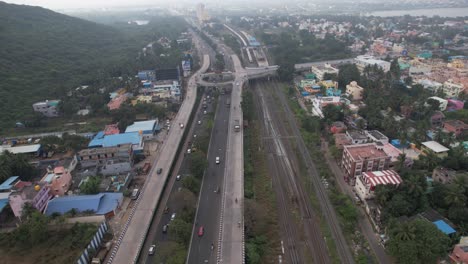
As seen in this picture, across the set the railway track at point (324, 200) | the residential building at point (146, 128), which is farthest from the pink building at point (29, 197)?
the railway track at point (324, 200)

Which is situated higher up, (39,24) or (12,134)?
(39,24)

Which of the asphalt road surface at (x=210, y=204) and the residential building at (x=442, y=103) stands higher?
the residential building at (x=442, y=103)

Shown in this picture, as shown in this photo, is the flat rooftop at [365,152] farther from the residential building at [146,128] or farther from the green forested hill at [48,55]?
the green forested hill at [48,55]

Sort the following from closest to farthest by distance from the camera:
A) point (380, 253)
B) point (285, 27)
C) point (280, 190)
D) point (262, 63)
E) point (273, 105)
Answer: point (380, 253) < point (280, 190) < point (273, 105) < point (262, 63) < point (285, 27)

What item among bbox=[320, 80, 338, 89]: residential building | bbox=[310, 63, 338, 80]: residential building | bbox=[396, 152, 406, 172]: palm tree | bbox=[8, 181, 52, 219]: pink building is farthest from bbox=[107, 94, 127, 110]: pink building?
bbox=[396, 152, 406, 172]: palm tree

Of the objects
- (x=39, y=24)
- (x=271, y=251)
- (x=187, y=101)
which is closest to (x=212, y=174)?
(x=271, y=251)

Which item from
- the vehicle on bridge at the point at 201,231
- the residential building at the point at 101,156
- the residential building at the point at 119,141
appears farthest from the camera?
the residential building at the point at 119,141

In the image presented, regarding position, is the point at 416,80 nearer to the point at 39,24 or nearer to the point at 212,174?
the point at 212,174

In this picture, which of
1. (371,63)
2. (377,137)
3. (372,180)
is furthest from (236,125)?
(371,63)
